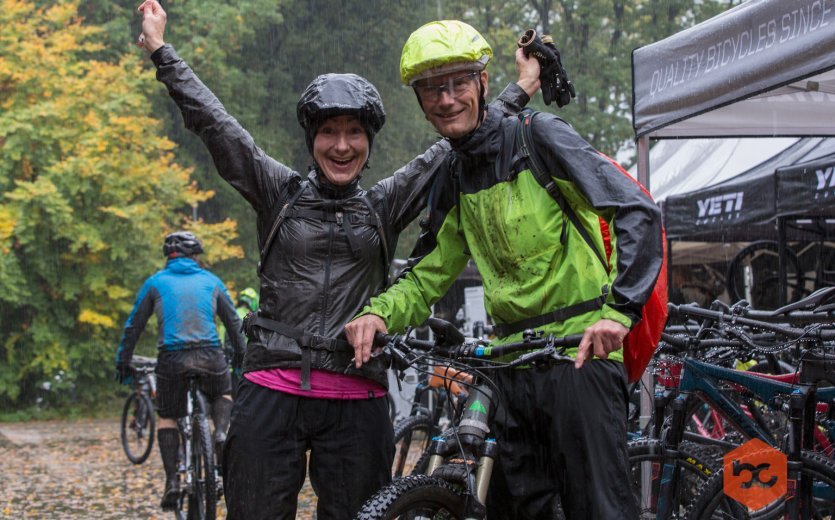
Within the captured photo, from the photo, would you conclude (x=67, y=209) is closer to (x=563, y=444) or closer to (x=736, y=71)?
(x=736, y=71)

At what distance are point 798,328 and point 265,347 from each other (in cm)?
209

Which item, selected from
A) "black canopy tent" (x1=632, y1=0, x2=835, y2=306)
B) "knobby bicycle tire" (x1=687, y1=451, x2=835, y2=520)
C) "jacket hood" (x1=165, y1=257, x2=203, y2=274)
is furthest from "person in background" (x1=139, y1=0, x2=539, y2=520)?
"jacket hood" (x1=165, y1=257, x2=203, y2=274)

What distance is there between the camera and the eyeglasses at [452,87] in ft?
10.4

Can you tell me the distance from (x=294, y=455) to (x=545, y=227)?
1.12m

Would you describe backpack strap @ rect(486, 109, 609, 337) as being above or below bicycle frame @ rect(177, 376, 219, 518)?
above

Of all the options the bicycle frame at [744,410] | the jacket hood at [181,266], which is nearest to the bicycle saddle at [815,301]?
the bicycle frame at [744,410]

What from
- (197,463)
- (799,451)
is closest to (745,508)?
(799,451)

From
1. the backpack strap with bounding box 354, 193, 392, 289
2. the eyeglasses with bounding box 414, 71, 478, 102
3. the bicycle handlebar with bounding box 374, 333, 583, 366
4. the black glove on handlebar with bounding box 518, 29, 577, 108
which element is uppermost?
the black glove on handlebar with bounding box 518, 29, 577, 108

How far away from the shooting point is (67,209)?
755 inches

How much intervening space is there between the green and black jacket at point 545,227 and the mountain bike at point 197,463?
385 centimetres

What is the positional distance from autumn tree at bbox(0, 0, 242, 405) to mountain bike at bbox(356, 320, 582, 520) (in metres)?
17.2

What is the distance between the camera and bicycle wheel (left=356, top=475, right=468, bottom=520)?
2.93m

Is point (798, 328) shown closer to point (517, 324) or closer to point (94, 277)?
point (517, 324)

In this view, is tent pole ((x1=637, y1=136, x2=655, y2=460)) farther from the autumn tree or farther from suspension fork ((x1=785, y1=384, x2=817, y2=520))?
the autumn tree
